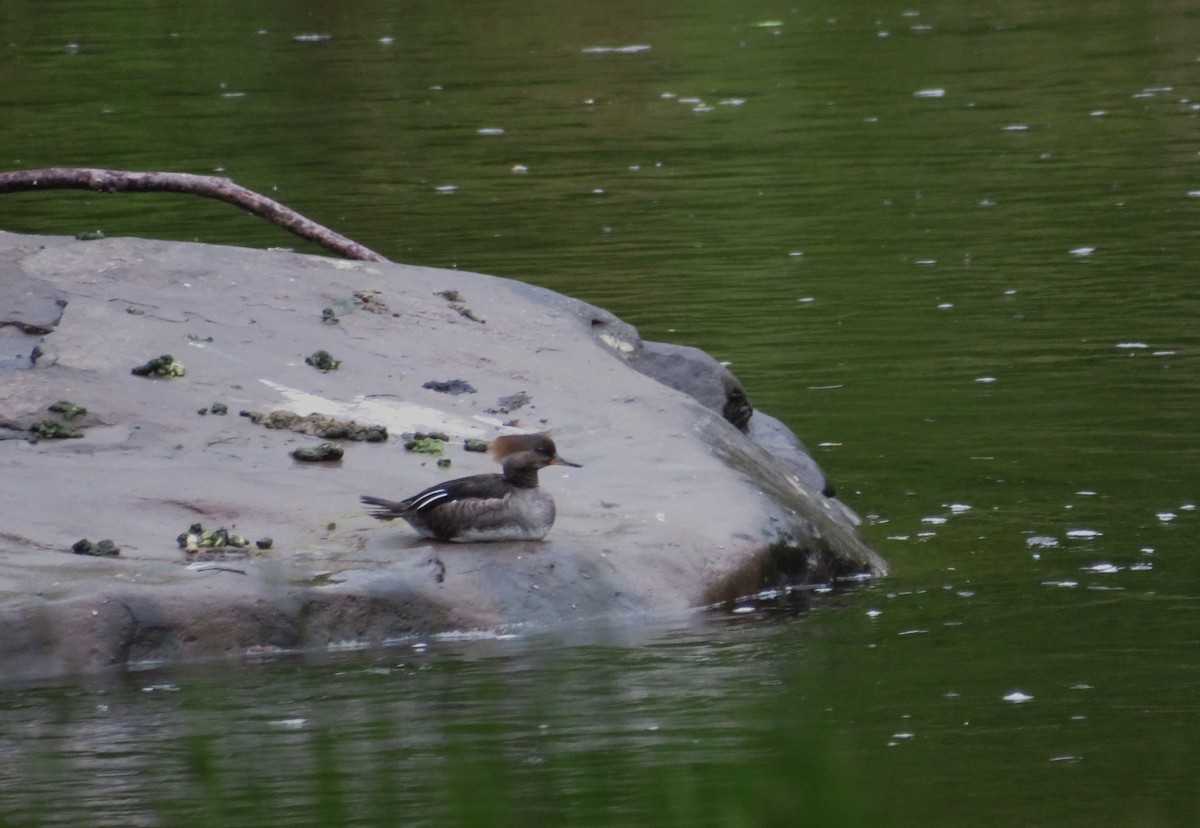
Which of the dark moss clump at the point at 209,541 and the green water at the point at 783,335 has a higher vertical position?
the dark moss clump at the point at 209,541

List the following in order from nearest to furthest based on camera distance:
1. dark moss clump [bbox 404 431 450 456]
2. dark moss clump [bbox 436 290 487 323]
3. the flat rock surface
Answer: the flat rock surface < dark moss clump [bbox 404 431 450 456] < dark moss clump [bbox 436 290 487 323]

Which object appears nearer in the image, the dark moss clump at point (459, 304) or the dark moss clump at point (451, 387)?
the dark moss clump at point (451, 387)

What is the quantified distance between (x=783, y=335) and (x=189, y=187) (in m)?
4.17

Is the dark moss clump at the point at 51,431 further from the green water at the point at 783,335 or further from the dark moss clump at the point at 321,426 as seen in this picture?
the green water at the point at 783,335

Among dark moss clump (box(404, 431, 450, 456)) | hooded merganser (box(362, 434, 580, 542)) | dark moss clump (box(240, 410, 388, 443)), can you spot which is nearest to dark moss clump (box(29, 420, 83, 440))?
dark moss clump (box(240, 410, 388, 443))

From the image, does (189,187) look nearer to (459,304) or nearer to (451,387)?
(459,304)

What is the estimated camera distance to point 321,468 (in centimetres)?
841

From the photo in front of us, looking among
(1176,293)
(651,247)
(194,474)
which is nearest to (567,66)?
(651,247)

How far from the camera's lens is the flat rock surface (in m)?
7.41

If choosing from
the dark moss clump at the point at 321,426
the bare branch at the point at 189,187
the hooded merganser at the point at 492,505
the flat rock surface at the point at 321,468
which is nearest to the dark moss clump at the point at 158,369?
the flat rock surface at the point at 321,468

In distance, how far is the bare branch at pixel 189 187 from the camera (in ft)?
35.7

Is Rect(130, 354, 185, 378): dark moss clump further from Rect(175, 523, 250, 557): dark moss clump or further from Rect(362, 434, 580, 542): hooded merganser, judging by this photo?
Rect(362, 434, 580, 542): hooded merganser

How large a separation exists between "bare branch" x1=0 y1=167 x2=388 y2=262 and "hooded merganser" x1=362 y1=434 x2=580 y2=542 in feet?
11.1

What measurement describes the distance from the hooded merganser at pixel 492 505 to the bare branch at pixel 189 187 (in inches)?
133
